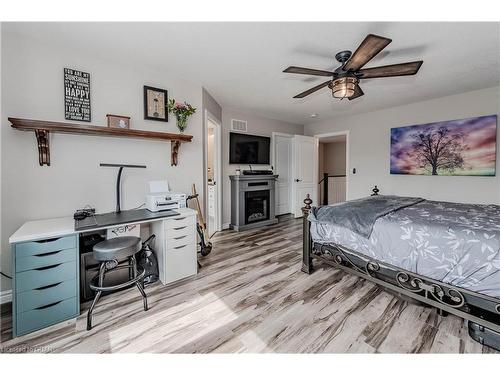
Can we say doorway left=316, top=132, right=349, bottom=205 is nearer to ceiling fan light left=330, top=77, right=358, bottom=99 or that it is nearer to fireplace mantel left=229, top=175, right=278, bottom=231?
fireplace mantel left=229, top=175, right=278, bottom=231

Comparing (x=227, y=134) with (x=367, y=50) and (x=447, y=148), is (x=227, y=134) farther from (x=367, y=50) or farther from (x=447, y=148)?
(x=447, y=148)

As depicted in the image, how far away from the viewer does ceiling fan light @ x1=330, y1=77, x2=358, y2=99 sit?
6.51 ft

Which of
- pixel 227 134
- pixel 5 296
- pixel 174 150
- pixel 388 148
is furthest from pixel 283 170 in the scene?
pixel 5 296

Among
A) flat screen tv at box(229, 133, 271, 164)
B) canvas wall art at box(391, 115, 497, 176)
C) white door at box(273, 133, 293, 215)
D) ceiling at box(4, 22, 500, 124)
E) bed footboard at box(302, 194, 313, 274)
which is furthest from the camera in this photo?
white door at box(273, 133, 293, 215)

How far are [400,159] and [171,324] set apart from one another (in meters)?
4.39

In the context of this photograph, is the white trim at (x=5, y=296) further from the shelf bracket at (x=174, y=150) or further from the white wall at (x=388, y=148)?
the white wall at (x=388, y=148)

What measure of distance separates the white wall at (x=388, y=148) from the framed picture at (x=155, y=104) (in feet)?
12.6

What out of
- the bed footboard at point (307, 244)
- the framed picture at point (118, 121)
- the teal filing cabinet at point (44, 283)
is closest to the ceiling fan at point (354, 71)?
the bed footboard at point (307, 244)

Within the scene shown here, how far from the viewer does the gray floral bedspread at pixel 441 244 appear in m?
1.40

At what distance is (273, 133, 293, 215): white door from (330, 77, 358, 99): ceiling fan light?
295 cm

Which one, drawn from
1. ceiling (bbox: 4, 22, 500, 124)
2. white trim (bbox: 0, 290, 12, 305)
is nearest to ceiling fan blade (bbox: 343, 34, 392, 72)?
ceiling (bbox: 4, 22, 500, 124)
